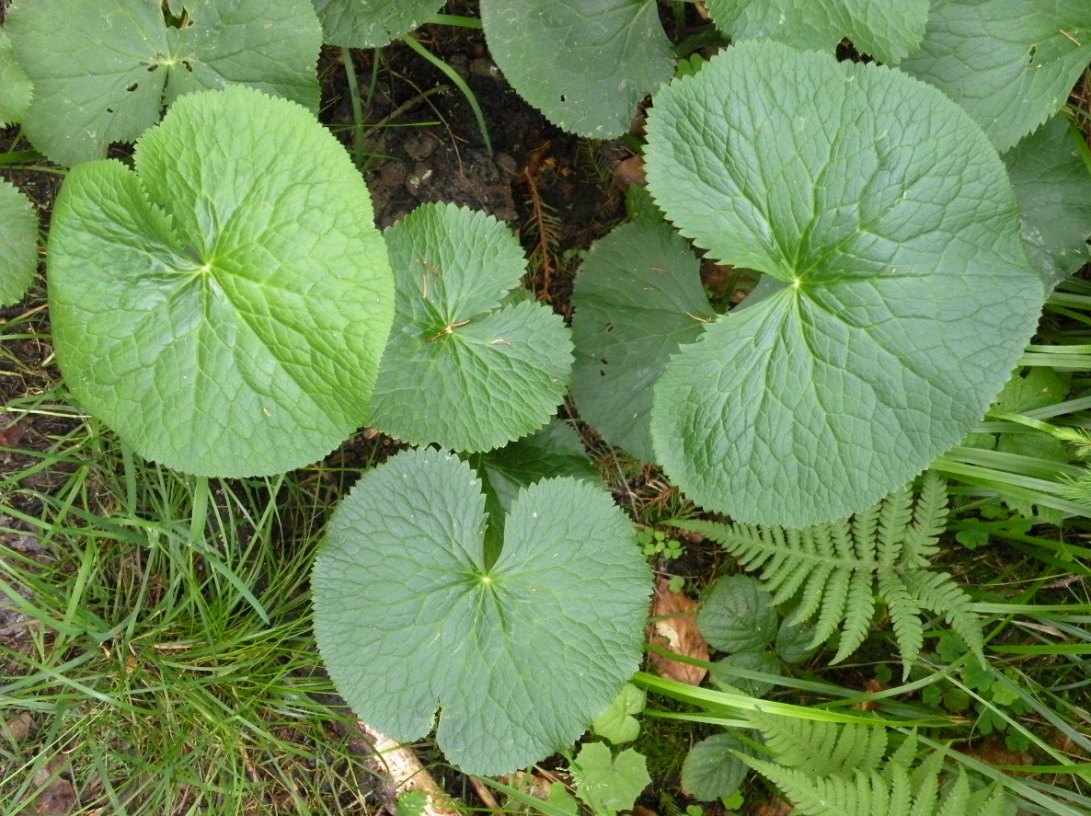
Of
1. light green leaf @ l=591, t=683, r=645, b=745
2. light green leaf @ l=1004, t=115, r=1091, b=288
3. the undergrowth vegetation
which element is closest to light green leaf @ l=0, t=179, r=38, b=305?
the undergrowth vegetation

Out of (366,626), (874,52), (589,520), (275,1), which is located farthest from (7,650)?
(874,52)

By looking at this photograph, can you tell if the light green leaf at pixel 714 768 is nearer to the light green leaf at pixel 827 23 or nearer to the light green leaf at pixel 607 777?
the light green leaf at pixel 607 777

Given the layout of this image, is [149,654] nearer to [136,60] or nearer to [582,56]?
[136,60]

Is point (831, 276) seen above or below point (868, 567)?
above

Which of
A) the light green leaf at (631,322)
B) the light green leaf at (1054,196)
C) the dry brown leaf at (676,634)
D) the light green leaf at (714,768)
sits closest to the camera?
the light green leaf at (1054,196)

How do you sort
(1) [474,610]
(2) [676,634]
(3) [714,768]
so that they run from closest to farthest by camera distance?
(1) [474,610] < (3) [714,768] < (2) [676,634]

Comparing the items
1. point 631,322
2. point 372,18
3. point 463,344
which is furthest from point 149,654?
point 372,18

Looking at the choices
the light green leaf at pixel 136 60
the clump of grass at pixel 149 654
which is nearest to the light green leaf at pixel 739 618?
the clump of grass at pixel 149 654
